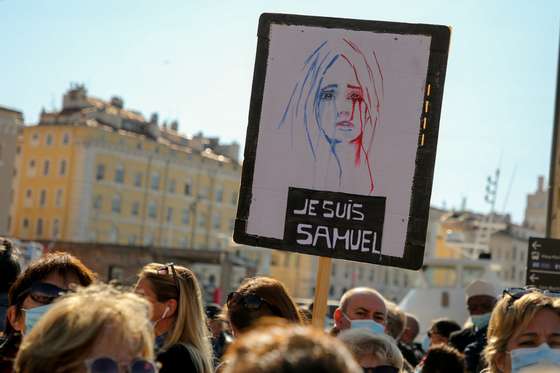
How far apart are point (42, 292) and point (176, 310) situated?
60cm

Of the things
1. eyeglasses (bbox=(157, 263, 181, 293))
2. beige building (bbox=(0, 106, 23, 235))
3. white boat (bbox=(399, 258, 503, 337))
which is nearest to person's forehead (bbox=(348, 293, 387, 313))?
eyeglasses (bbox=(157, 263, 181, 293))

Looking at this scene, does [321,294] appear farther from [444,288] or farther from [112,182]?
[112,182]

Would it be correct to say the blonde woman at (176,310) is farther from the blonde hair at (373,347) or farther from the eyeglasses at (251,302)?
the blonde hair at (373,347)

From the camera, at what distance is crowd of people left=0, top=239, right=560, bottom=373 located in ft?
8.18

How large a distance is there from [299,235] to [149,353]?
2.83 metres

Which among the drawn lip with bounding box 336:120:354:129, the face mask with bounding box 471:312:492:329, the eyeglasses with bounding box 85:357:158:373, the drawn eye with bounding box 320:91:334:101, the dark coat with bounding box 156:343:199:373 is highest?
the drawn eye with bounding box 320:91:334:101

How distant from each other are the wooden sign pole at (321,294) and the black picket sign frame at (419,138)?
0.39 feet

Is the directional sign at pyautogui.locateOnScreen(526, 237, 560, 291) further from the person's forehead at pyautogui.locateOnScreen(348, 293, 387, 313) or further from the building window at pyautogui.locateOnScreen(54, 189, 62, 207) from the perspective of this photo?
the building window at pyautogui.locateOnScreen(54, 189, 62, 207)

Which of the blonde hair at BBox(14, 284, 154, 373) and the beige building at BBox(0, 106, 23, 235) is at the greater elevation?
the beige building at BBox(0, 106, 23, 235)

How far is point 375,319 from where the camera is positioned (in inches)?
290

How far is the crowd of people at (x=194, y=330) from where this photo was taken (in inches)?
98.2

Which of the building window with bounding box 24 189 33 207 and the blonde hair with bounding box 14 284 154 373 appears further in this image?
the building window with bounding box 24 189 33 207

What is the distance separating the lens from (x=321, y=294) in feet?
18.9

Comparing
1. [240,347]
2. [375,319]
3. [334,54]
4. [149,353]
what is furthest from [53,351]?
[375,319]
